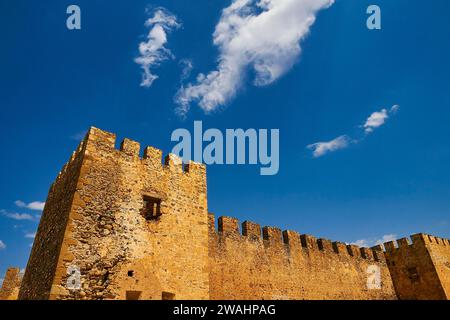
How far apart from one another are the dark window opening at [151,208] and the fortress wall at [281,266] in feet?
10.1

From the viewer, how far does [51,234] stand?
8719 millimetres

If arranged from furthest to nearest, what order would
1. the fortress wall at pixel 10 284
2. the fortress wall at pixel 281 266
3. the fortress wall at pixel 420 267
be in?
the fortress wall at pixel 420 267, the fortress wall at pixel 10 284, the fortress wall at pixel 281 266

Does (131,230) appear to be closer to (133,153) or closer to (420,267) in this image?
(133,153)

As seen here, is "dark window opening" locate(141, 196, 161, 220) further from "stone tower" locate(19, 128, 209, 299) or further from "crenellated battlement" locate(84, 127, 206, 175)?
"crenellated battlement" locate(84, 127, 206, 175)

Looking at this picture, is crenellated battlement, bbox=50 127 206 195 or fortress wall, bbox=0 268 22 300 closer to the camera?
crenellated battlement, bbox=50 127 206 195

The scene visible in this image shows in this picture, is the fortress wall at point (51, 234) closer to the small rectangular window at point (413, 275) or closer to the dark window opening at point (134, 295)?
the dark window opening at point (134, 295)

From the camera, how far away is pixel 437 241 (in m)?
19.8

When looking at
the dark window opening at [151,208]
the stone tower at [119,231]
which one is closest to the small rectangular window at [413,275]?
the stone tower at [119,231]

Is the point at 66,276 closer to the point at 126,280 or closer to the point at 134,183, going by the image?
the point at 126,280

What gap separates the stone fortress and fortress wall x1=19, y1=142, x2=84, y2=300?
4 centimetres

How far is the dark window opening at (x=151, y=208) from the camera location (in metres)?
9.19

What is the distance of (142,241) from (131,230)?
417 millimetres

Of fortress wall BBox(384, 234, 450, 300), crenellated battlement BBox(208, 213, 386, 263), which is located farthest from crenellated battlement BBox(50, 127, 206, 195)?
fortress wall BBox(384, 234, 450, 300)

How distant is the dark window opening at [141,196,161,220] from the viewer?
9.19 metres
